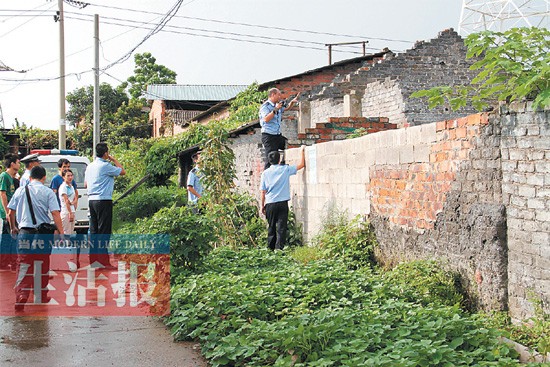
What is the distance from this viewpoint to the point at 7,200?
37.1 feet

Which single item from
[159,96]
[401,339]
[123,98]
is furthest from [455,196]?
[123,98]

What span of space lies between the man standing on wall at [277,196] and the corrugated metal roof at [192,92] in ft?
110

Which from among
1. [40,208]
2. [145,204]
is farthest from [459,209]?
[145,204]

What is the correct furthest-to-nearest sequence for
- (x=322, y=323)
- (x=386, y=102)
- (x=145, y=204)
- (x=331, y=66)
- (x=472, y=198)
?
(x=331, y=66), (x=145, y=204), (x=386, y=102), (x=472, y=198), (x=322, y=323)

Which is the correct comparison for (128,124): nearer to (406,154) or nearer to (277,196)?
(277,196)

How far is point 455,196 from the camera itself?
289 inches

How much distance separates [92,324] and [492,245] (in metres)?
4.24

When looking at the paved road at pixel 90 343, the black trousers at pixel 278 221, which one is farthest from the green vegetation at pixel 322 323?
the black trousers at pixel 278 221

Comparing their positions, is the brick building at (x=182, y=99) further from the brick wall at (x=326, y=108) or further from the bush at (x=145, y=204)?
the brick wall at (x=326, y=108)

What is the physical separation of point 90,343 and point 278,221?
17.5 feet

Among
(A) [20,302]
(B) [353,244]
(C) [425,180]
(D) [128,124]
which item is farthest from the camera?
(D) [128,124]

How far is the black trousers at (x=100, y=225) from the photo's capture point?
36.1 ft

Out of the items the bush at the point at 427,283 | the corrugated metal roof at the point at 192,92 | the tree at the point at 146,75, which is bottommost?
the bush at the point at 427,283

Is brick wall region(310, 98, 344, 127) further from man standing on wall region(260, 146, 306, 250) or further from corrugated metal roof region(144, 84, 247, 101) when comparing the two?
corrugated metal roof region(144, 84, 247, 101)
